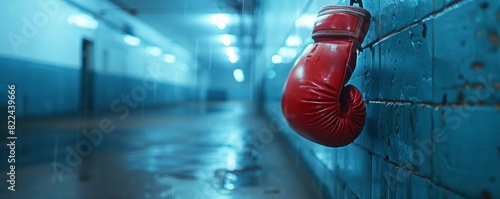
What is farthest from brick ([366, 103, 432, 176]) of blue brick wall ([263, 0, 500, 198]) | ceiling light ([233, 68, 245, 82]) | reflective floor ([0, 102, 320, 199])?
ceiling light ([233, 68, 245, 82])

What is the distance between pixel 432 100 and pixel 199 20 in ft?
38.3

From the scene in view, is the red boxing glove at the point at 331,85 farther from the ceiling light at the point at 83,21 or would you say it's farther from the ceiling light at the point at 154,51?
the ceiling light at the point at 154,51

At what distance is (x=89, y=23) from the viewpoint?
9.80 meters

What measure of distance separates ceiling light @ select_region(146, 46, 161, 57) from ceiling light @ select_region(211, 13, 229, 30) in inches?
154

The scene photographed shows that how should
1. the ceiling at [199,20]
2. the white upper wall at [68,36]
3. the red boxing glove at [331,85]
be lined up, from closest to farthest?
the red boxing glove at [331,85]
the white upper wall at [68,36]
the ceiling at [199,20]

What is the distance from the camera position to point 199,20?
39.9 feet

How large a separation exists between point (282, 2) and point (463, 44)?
17.6ft

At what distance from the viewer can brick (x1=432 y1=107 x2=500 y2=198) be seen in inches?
31.7

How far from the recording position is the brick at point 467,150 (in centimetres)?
80

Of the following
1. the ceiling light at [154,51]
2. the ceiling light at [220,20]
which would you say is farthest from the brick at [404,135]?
the ceiling light at [154,51]

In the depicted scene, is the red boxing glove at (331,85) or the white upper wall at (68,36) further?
the white upper wall at (68,36)

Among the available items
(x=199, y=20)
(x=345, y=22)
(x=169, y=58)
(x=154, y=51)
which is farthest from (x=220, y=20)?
(x=345, y=22)

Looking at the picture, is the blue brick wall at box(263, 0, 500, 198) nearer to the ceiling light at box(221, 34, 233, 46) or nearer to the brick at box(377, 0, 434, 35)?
the brick at box(377, 0, 434, 35)

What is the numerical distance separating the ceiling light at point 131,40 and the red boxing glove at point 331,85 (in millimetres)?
11918
